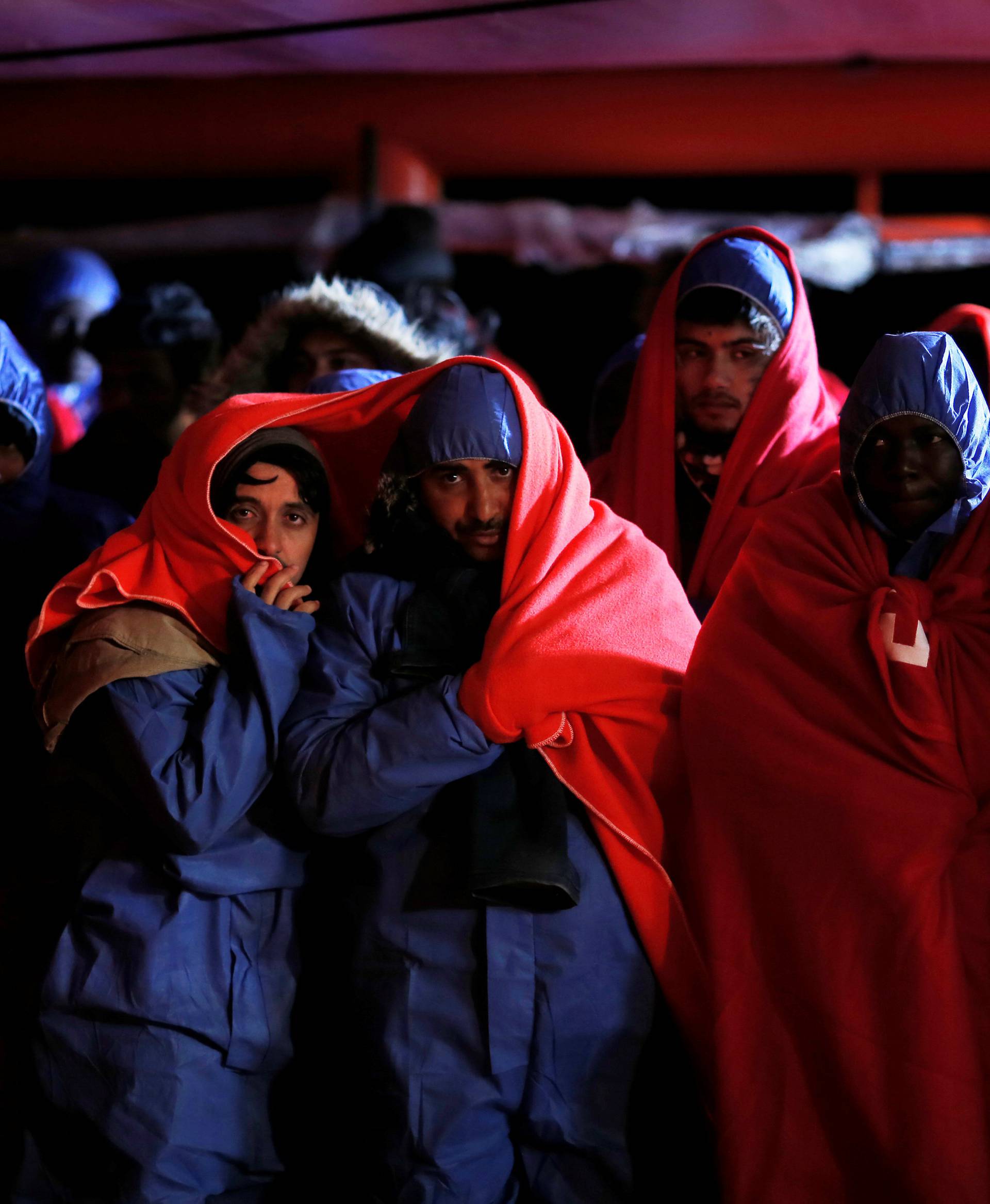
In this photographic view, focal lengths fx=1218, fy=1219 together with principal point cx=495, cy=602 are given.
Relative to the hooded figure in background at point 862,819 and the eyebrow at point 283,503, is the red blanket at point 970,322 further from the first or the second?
the eyebrow at point 283,503

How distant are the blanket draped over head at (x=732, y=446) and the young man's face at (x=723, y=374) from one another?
0.03m

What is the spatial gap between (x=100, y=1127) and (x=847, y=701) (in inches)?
55.8

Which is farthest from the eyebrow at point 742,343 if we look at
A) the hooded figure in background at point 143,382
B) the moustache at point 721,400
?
the hooded figure in background at point 143,382

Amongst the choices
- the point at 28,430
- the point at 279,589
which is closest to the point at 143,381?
the point at 28,430

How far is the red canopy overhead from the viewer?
3234 millimetres

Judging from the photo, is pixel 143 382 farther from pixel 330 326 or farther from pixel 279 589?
pixel 279 589

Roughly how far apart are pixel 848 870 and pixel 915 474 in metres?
0.67

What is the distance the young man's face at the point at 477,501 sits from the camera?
2.22 m

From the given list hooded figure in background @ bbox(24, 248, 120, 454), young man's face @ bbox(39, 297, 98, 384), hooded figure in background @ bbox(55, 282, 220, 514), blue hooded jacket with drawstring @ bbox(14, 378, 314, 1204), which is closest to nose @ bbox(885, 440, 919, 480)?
blue hooded jacket with drawstring @ bbox(14, 378, 314, 1204)

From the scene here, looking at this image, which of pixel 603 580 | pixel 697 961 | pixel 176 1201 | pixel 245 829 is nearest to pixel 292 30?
pixel 603 580

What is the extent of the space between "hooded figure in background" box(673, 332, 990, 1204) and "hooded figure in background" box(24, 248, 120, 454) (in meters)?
3.19

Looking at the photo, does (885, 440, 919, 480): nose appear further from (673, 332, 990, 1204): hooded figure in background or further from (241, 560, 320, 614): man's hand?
(241, 560, 320, 614): man's hand

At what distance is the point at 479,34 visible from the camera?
135 inches

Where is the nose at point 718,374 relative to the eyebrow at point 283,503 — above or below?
above
